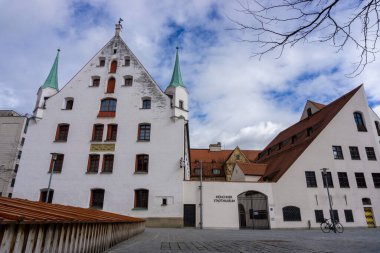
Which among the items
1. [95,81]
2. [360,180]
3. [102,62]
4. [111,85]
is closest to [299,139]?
[360,180]

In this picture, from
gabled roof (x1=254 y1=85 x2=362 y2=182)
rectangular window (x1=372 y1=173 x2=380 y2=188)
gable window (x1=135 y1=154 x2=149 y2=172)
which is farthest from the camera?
gabled roof (x1=254 y1=85 x2=362 y2=182)

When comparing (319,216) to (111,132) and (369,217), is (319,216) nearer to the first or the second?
(369,217)

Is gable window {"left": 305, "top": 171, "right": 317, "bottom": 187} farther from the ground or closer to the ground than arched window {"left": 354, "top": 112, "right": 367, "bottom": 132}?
closer to the ground

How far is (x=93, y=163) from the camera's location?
24312mm

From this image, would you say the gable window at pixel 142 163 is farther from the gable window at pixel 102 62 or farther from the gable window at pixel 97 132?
the gable window at pixel 102 62

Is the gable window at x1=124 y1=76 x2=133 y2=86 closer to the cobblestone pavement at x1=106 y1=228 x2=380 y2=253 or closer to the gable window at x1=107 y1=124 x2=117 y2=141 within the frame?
the gable window at x1=107 y1=124 x2=117 y2=141

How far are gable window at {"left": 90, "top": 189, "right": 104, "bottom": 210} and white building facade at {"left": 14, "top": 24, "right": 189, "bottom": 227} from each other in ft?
0.29

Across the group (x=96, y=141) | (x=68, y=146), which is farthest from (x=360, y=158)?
(x=68, y=146)

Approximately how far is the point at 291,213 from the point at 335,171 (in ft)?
23.1

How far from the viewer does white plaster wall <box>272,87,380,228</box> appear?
24703 millimetres

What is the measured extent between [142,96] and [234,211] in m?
14.5

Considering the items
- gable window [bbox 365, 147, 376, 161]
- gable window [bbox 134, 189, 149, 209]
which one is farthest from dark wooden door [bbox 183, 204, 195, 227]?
gable window [bbox 365, 147, 376, 161]

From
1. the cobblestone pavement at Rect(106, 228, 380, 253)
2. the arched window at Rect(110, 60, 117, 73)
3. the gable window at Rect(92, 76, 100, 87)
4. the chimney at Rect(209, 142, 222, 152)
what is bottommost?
the cobblestone pavement at Rect(106, 228, 380, 253)

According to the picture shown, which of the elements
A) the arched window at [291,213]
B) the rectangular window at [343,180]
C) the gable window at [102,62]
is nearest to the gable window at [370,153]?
the rectangular window at [343,180]
